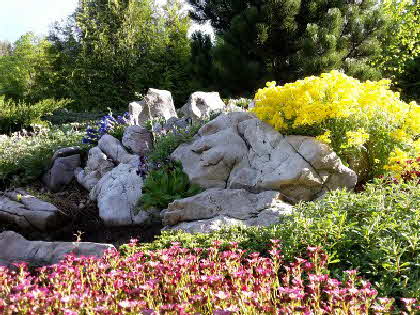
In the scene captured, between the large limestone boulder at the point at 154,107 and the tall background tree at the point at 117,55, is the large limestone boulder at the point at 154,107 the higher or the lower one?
the lower one

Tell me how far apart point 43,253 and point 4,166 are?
472cm

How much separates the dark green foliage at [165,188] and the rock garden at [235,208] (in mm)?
19

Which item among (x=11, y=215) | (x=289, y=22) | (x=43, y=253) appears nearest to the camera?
(x=43, y=253)

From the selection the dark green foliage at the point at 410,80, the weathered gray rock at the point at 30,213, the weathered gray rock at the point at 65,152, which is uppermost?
the dark green foliage at the point at 410,80

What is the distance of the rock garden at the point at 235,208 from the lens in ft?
9.71

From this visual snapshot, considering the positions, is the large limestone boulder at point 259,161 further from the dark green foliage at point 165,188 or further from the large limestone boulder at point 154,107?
the large limestone boulder at point 154,107

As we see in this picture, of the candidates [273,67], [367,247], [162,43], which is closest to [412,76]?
[273,67]

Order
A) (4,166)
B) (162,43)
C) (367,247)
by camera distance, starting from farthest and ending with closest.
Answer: (162,43)
(4,166)
(367,247)

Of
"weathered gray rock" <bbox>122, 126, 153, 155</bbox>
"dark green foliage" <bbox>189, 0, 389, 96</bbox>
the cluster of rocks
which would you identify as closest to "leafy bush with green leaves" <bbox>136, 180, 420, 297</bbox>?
the cluster of rocks

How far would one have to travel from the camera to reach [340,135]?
230 inches

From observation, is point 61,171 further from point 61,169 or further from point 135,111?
point 135,111

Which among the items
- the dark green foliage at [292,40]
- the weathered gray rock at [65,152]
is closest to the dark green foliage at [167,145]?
the weathered gray rock at [65,152]

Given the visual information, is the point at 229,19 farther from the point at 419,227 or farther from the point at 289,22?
the point at 419,227

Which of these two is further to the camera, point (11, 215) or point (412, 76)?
point (412, 76)
